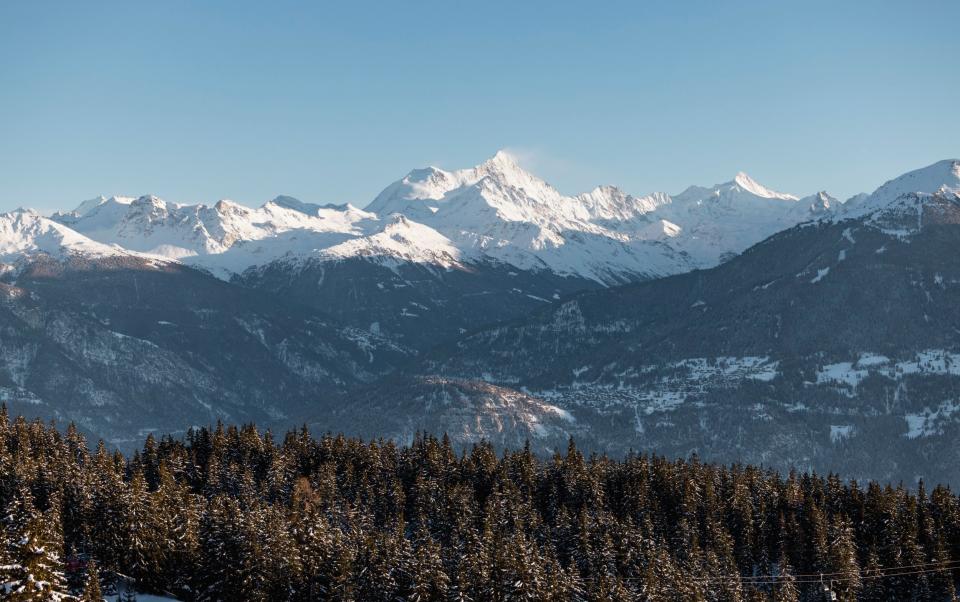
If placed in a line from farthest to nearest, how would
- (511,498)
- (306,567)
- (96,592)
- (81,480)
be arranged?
1. (511,498)
2. (81,480)
3. (306,567)
4. (96,592)

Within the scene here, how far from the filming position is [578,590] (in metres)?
152

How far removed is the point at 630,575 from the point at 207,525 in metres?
60.2

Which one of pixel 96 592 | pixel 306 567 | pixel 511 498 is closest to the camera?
pixel 96 592

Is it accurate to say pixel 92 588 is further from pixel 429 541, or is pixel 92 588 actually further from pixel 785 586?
pixel 785 586

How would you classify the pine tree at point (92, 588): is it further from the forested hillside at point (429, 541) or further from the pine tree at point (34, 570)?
the pine tree at point (34, 570)

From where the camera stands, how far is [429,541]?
518 feet

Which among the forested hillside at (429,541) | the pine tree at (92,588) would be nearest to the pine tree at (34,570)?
the forested hillside at (429,541)

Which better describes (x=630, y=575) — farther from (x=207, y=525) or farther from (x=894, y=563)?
(x=207, y=525)

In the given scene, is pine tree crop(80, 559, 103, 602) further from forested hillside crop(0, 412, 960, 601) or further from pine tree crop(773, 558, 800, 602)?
pine tree crop(773, 558, 800, 602)

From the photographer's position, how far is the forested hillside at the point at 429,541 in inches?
5797

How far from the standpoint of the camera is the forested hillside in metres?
147

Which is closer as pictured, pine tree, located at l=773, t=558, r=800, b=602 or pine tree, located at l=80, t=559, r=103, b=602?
pine tree, located at l=80, t=559, r=103, b=602

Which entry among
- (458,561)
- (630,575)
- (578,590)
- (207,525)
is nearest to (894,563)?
(630,575)

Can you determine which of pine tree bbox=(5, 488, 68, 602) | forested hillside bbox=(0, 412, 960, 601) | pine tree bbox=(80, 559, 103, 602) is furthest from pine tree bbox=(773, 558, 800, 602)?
pine tree bbox=(5, 488, 68, 602)
